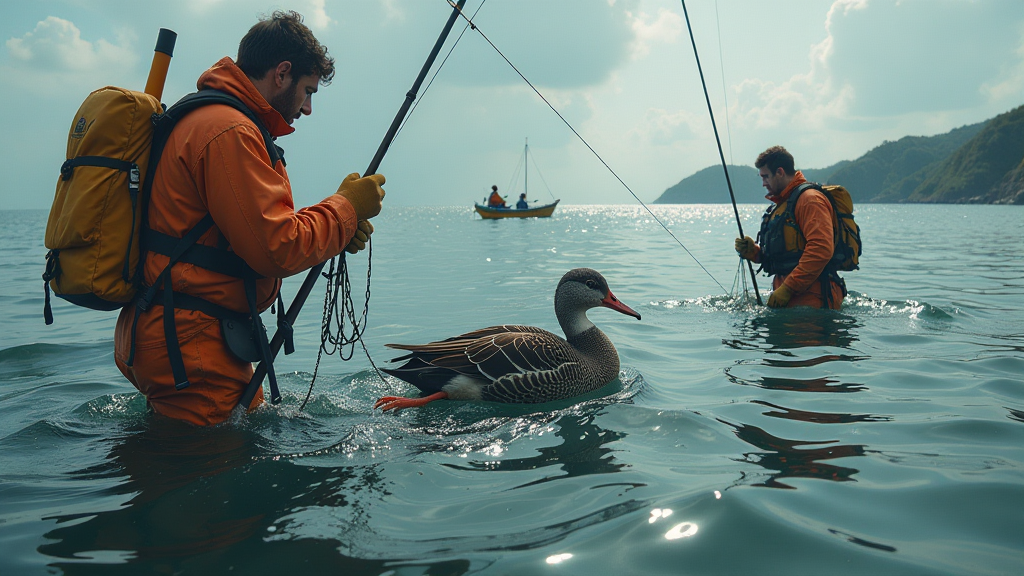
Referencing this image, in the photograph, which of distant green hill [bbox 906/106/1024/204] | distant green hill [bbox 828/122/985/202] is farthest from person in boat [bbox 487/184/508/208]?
distant green hill [bbox 828/122/985/202]

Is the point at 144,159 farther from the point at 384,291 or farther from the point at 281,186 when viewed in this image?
the point at 384,291

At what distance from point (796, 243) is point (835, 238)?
499 mm

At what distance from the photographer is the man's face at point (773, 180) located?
8968 mm

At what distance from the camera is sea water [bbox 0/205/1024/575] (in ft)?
8.85

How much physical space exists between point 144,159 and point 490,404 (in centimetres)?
316

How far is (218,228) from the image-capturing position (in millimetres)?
3572

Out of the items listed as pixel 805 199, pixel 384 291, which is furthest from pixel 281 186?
pixel 384 291

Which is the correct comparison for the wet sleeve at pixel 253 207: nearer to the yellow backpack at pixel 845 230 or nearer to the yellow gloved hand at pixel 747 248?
the yellow gloved hand at pixel 747 248

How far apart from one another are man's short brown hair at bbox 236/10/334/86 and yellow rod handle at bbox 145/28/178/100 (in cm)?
49

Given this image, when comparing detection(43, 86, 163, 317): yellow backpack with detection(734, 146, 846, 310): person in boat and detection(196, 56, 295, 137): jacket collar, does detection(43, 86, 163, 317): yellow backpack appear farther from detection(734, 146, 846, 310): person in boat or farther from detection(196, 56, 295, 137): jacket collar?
detection(734, 146, 846, 310): person in boat

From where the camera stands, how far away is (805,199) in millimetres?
8617

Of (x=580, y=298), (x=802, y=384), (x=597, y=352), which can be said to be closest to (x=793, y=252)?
(x=802, y=384)

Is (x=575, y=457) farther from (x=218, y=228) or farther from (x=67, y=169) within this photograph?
(x=67, y=169)

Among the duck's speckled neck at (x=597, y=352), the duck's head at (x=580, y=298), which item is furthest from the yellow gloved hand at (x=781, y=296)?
the duck's speckled neck at (x=597, y=352)
